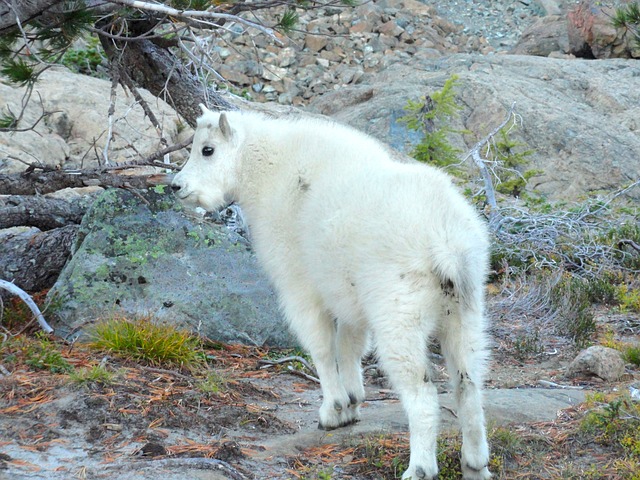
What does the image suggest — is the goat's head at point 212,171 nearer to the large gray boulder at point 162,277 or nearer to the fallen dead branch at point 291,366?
the large gray boulder at point 162,277

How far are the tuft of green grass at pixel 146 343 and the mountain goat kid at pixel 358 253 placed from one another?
3.48 ft

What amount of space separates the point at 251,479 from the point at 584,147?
1462 cm

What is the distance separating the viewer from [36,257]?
823cm

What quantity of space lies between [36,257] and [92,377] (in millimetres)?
2887

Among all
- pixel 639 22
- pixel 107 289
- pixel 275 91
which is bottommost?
pixel 275 91

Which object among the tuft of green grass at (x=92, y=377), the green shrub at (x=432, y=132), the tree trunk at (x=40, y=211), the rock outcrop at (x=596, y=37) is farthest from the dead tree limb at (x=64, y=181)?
the rock outcrop at (x=596, y=37)

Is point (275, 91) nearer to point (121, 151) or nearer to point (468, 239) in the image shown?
point (121, 151)

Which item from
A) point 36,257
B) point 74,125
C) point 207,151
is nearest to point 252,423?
point 207,151

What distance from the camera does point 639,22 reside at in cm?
755

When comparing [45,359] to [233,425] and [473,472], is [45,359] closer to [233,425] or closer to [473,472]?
[233,425]

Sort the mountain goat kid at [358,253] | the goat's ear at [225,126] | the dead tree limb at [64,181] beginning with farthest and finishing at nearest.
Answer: the dead tree limb at [64,181]
the goat's ear at [225,126]
the mountain goat kid at [358,253]

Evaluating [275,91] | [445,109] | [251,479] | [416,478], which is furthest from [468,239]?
[275,91]

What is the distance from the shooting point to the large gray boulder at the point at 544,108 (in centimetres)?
1700

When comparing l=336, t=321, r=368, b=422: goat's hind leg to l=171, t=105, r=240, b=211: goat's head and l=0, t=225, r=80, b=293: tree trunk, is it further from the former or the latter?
l=0, t=225, r=80, b=293: tree trunk
